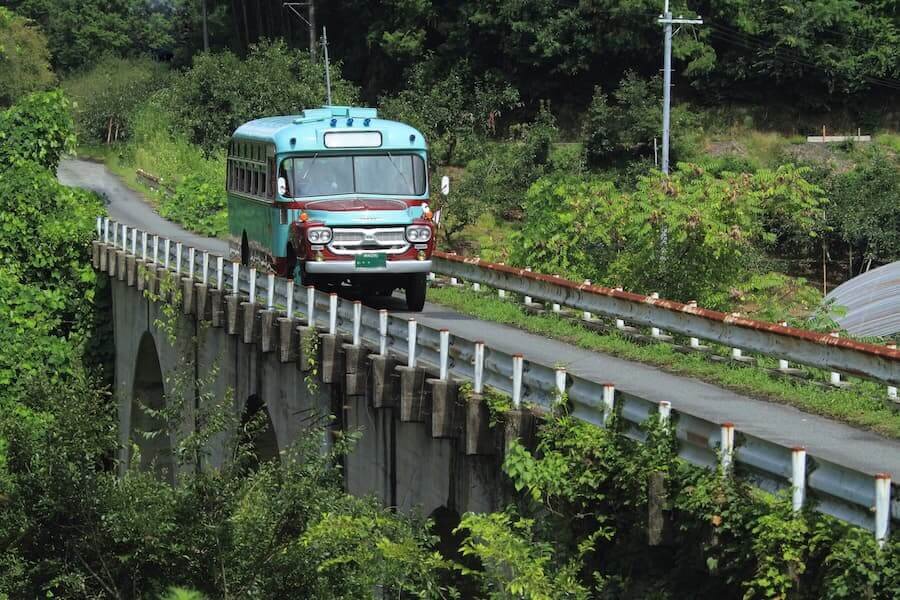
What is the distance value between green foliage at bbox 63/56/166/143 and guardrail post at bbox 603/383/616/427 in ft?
205

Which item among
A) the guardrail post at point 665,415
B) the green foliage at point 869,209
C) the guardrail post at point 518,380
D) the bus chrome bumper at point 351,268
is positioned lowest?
the green foliage at point 869,209

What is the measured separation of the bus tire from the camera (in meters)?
23.6

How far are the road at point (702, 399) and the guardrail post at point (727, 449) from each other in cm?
190

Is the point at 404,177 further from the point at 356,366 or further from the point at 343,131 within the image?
the point at 356,366

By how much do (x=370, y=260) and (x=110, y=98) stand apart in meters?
58.1

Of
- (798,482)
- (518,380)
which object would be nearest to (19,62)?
(518,380)

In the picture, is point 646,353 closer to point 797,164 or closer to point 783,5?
point 797,164

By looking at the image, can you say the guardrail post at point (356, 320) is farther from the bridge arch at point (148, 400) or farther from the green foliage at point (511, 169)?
the green foliage at point (511, 169)

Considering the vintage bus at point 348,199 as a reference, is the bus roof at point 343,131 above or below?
above

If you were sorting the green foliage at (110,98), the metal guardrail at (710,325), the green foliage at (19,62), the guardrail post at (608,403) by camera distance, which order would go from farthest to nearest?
1. the green foliage at (19,62)
2. the green foliage at (110,98)
3. the metal guardrail at (710,325)
4. the guardrail post at (608,403)

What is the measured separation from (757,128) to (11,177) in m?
34.4

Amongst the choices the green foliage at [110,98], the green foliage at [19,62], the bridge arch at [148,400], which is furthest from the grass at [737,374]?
the green foliage at [19,62]

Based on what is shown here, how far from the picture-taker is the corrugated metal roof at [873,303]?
998 inches

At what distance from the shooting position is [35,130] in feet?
125
